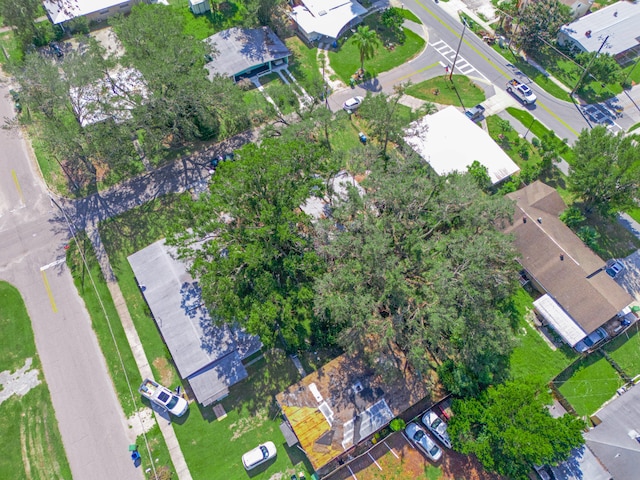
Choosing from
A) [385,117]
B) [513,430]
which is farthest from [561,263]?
[385,117]

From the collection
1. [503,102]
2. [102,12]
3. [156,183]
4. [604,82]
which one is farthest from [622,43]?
[102,12]

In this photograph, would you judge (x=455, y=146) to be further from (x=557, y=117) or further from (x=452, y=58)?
(x=452, y=58)

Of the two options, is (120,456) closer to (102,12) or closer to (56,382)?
(56,382)

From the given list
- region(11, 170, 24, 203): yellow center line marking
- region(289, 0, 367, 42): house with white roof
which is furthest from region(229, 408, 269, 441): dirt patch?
region(289, 0, 367, 42): house with white roof

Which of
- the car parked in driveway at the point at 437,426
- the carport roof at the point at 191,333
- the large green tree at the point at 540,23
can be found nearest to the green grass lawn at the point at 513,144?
the large green tree at the point at 540,23

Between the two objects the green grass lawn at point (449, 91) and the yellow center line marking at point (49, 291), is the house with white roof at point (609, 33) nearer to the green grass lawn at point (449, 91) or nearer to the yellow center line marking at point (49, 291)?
the green grass lawn at point (449, 91)

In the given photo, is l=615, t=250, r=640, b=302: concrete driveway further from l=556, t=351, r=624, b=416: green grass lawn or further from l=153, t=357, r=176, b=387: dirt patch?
l=153, t=357, r=176, b=387: dirt patch
